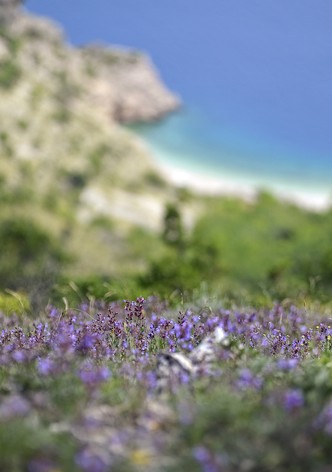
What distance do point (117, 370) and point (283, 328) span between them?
231cm

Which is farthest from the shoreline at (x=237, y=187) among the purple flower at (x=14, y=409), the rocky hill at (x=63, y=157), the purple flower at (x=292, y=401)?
the purple flower at (x=292, y=401)

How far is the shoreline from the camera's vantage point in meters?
75.2

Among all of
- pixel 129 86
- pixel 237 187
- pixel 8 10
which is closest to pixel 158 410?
pixel 8 10

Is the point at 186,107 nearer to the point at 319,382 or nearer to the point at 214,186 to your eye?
the point at 214,186

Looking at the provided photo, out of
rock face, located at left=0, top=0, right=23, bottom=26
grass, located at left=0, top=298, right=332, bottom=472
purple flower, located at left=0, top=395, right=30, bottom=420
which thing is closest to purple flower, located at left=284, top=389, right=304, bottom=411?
grass, located at left=0, top=298, right=332, bottom=472

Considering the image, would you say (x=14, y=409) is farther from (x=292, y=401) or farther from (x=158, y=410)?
(x=292, y=401)

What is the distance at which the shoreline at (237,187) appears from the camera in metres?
75.2

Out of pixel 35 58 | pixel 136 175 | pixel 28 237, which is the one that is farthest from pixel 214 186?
pixel 28 237

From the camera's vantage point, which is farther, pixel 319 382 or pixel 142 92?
pixel 142 92

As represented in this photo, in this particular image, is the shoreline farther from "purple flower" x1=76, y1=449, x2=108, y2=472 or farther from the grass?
"purple flower" x1=76, y1=449, x2=108, y2=472

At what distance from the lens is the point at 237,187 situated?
78750mm

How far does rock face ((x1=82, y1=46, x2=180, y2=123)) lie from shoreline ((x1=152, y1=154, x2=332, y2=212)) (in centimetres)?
1226

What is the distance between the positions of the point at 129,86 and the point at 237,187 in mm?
27733

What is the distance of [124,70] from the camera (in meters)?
97.2
